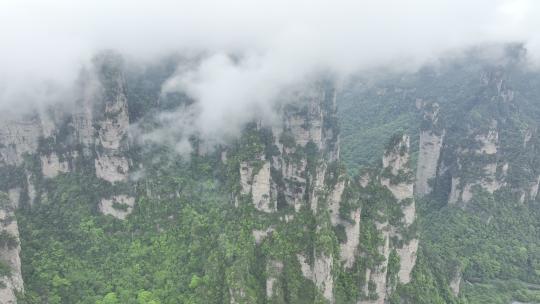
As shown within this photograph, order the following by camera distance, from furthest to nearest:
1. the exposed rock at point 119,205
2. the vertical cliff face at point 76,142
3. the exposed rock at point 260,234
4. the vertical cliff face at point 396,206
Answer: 1. the vertical cliff face at point 76,142
2. the exposed rock at point 119,205
3. the vertical cliff face at point 396,206
4. the exposed rock at point 260,234

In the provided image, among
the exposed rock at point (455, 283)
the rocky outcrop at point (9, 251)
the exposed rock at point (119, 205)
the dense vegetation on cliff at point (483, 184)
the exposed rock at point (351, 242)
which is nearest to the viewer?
the rocky outcrop at point (9, 251)

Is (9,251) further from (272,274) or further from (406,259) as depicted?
(406,259)

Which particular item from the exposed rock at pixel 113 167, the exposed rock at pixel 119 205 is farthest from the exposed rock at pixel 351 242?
the exposed rock at pixel 113 167

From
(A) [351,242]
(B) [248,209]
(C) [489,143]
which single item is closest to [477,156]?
(C) [489,143]

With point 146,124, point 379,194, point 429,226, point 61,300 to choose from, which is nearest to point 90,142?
point 146,124

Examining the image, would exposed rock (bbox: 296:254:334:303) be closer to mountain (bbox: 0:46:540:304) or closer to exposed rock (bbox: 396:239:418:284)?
mountain (bbox: 0:46:540:304)

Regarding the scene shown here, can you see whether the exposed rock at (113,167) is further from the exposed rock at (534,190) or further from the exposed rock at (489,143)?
the exposed rock at (534,190)
